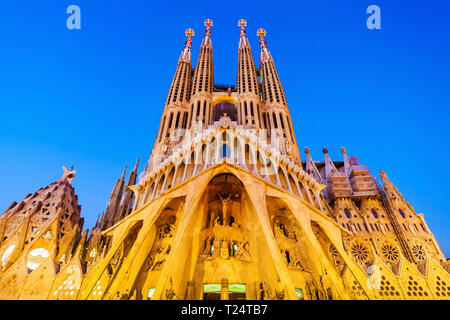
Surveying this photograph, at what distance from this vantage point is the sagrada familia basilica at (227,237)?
13852 millimetres

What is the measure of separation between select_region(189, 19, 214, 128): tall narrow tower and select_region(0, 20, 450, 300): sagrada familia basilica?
6.36ft

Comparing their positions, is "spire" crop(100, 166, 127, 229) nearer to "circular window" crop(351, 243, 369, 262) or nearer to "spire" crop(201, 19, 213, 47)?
"circular window" crop(351, 243, 369, 262)

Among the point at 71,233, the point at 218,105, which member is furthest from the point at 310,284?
the point at 218,105

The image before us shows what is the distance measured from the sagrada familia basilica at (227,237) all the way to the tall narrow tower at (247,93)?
370 cm

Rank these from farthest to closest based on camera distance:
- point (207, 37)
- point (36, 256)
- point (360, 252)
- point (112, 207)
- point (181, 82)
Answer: point (207, 37)
point (181, 82)
point (112, 207)
point (360, 252)
point (36, 256)

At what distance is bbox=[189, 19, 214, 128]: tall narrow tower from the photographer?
1010 inches

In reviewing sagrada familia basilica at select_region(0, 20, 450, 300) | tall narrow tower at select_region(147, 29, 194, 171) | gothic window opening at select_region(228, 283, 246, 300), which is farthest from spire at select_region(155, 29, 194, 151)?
gothic window opening at select_region(228, 283, 246, 300)

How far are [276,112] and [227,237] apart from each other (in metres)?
15.5

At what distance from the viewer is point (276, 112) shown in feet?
87.5

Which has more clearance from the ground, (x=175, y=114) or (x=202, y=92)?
(x=202, y=92)

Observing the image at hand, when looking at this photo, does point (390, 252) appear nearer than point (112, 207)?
Yes

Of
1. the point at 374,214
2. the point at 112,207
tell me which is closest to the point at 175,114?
the point at 112,207

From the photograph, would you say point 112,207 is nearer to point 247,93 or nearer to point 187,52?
point 247,93

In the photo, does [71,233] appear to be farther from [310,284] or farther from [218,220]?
[310,284]
